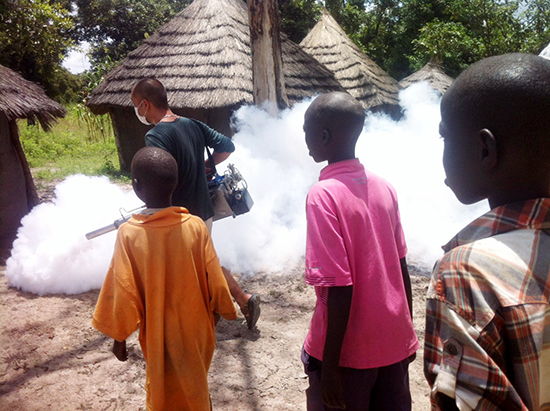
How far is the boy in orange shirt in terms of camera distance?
1861 millimetres

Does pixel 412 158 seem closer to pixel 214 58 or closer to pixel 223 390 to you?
pixel 214 58

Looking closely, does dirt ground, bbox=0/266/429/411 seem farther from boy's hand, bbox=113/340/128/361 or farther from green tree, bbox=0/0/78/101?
green tree, bbox=0/0/78/101

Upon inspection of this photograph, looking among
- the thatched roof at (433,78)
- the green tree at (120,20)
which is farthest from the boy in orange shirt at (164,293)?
the green tree at (120,20)

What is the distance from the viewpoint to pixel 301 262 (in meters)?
4.61

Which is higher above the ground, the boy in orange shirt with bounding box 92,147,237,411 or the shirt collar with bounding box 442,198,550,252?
the shirt collar with bounding box 442,198,550,252

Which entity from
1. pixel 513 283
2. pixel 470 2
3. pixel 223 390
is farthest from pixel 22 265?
pixel 470 2

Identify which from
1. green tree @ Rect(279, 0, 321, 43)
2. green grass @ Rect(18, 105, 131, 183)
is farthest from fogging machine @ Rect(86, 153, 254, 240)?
green tree @ Rect(279, 0, 321, 43)

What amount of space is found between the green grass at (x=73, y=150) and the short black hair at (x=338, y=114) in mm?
8178

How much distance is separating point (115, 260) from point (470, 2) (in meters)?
15.8

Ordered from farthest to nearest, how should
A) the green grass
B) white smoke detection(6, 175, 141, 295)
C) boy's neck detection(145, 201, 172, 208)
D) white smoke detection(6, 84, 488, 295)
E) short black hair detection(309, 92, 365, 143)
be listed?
the green grass, white smoke detection(6, 84, 488, 295), white smoke detection(6, 175, 141, 295), boy's neck detection(145, 201, 172, 208), short black hair detection(309, 92, 365, 143)

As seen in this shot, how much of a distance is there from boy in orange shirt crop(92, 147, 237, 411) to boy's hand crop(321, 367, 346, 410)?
2.25 feet

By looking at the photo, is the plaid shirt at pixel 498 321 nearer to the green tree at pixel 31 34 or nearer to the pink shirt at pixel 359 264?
the pink shirt at pixel 359 264

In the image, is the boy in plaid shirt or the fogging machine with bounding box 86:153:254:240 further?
the fogging machine with bounding box 86:153:254:240

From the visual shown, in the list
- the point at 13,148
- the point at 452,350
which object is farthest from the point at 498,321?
the point at 13,148
